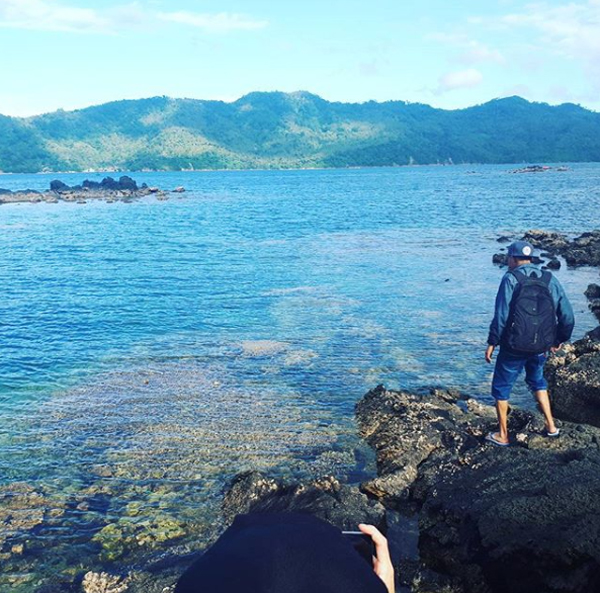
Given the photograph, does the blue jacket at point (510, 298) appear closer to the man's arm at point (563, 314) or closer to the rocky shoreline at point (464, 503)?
the man's arm at point (563, 314)

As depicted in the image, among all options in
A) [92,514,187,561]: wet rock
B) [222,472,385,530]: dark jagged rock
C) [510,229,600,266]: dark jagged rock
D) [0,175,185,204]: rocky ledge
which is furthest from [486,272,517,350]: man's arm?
[0,175,185,204]: rocky ledge

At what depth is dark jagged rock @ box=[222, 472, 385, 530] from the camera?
26.5ft

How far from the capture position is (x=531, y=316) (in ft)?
30.4

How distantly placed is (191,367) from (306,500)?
9.28 meters

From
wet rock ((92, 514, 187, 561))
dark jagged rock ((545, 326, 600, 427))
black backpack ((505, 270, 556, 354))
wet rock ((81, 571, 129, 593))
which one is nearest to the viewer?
wet rock ((81, 571, 129, 593))

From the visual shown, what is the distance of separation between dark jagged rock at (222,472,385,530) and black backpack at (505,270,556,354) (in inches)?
136

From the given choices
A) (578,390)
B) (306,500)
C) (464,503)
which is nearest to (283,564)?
(464,503)

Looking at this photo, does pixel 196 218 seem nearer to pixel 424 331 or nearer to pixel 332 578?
pixel 424 331

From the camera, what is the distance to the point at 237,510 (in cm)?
915

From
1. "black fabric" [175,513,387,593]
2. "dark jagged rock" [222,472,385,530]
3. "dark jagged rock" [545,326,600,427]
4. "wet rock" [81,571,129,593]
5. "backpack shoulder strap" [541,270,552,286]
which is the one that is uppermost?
"black fabric" [175,513,387,593]

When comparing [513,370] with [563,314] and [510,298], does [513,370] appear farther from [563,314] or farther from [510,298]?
[510,298]

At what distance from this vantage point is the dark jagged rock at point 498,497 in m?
Result: 6.45

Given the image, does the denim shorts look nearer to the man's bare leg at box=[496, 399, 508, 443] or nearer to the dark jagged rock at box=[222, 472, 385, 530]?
the man's bare leg at box=[496, 399, 508, 443]

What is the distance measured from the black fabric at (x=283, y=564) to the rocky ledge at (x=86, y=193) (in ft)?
359
